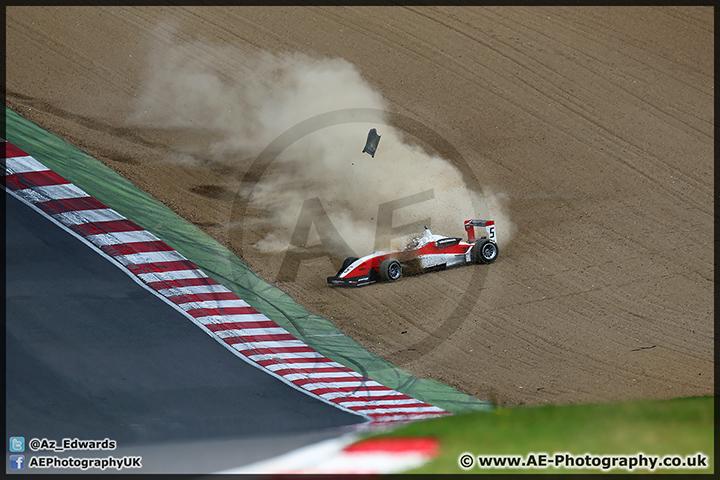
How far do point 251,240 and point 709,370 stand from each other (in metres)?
7.60

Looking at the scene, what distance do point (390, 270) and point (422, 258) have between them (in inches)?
25.9

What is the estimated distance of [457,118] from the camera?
626 inches

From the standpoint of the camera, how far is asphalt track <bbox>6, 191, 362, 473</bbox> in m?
6.55

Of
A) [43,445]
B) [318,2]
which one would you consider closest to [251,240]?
[43,445]

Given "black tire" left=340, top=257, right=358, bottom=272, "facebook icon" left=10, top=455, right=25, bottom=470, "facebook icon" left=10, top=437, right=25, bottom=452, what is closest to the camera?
"facebook icon" left=10, top=455, right=25, bottom=470

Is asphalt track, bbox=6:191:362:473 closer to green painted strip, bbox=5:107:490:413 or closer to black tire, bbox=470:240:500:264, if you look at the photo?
green painted strip, bbox=5:107:490:413

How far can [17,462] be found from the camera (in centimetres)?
557

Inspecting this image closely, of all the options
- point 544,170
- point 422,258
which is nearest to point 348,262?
point 422,258

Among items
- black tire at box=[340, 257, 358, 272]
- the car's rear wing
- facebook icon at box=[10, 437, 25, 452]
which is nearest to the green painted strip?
black tire at box=[340, 257, 358, 272]

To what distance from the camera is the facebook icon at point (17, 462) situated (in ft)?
18.0

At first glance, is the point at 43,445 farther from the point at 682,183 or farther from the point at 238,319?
the point at 682,183

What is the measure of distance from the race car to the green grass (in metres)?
6.53

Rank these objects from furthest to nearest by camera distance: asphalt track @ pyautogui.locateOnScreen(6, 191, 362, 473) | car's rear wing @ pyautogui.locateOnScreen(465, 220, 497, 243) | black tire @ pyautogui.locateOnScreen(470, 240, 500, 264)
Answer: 1. car's rear wing @ pyautogui.locateOnScreen(465, 220, 497, 243)
2. black tire @ pyautogui.locateOnScreen(470, 240, 500, 264)
3. asphalt track @ pyautogui.locateOnScreen(6, 191, 362, 473)

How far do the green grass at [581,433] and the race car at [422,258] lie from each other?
6.53m
